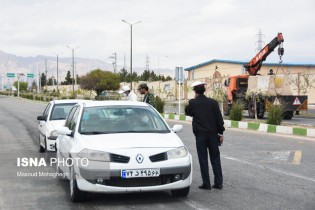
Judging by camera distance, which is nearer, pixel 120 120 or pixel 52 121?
pixel 120 120

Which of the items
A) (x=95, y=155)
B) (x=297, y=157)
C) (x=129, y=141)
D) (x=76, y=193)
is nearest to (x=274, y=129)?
(x=297, y=157)

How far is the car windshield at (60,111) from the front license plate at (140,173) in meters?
6.88

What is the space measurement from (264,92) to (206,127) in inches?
783

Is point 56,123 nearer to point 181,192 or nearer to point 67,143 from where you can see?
point 67,143

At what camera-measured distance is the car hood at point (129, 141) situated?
6.83 m

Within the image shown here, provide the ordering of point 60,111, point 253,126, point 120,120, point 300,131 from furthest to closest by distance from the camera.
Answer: point 253,126 < point 300,131 < point 60,111 < point 120,120

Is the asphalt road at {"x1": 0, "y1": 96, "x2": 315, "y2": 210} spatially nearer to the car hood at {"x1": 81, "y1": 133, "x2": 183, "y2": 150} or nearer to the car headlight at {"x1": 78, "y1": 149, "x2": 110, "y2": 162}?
the car headlight at {"x1": 78, "y1": 149, "x2": 110, "y2": 162}

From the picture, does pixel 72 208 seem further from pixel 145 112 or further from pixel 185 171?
pixel 145 112

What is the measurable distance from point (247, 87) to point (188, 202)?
23531mm

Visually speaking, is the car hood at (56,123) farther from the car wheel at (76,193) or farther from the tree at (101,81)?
the tree at (101,81)

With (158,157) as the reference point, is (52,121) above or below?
above

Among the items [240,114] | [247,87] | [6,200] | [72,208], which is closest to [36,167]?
[6,200]

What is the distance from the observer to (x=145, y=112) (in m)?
8.30

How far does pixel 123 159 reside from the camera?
21.9 feet
